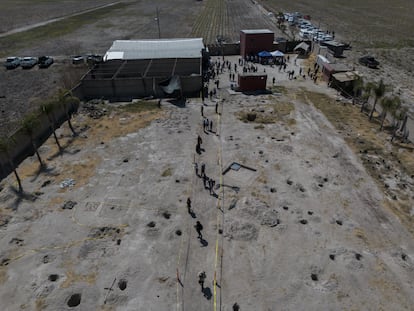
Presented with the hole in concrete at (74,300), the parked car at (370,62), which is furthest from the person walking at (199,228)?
the parked car at (370,62)

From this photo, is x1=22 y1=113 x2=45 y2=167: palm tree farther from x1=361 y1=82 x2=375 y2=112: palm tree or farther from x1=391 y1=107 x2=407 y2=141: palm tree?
x1=361 y1=82 x2=375 y2=112: palm tree

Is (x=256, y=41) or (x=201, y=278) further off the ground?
(x=256, y=41)

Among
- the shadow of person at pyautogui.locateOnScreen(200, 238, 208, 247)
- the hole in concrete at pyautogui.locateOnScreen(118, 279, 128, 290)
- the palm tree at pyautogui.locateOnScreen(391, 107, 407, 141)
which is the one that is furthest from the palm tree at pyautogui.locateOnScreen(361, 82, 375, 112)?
the hole in concrete at pyautogui.locateOnScreen(118, 279, 128, 290)

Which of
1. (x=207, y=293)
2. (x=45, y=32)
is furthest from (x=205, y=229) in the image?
(x=45, y=32)

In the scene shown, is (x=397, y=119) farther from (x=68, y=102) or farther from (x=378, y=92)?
(x=68, y=102)

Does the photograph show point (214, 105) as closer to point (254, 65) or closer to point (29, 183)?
point (254, 65)

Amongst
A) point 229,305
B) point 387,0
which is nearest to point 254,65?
point 229,305
